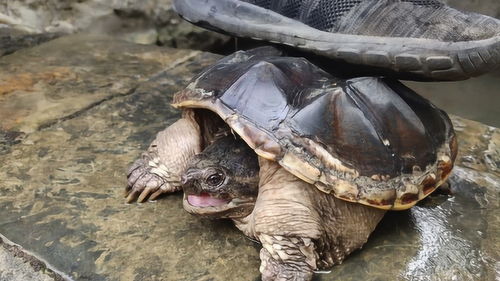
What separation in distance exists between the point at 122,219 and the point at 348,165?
0.73 m

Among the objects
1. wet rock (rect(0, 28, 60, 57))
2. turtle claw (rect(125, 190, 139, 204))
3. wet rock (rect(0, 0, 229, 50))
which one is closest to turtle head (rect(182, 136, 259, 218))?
turtle claw (rect(125, 190, 139, 204))

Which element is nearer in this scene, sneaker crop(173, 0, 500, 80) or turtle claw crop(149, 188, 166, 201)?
sneaker crop(173, 0, 500, 80)

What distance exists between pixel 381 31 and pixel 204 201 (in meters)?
0.73

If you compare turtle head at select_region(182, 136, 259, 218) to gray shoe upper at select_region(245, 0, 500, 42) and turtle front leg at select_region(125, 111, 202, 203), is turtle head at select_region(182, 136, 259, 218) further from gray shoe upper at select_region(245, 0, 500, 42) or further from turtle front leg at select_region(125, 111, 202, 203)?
gray shoe upper at select_region(245, 0, 500, 42)

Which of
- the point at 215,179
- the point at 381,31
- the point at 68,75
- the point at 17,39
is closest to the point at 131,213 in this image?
the point at 215,179

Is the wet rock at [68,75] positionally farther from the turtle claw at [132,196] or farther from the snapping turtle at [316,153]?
the snapping turtle at [316,153]

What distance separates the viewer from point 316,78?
1.63m

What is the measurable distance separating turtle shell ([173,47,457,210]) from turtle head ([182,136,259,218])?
149mm

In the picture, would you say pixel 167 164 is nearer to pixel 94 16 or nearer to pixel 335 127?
pixel 335 127

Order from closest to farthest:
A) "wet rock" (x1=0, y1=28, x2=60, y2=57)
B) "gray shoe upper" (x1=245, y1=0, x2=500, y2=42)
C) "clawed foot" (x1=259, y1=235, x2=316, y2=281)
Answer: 1. "clawed foot" (x1=259, y1=235, x2=316, y2=281)
2. "gray shoe upper" (x1=245, y1=0, x2=500, y2=42)
3. "wet rock" (x1=0, y1=28, x2=60, y2=57)

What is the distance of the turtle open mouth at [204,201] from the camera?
1.63 m

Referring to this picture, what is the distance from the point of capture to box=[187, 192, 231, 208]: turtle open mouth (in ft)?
5.33

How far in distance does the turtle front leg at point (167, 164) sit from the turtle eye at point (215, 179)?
0.82ft

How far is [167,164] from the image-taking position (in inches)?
73.1
